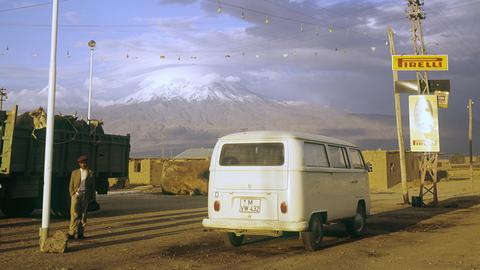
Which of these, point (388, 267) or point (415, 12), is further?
point (415, 12)

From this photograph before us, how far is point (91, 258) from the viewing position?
8.57 meters

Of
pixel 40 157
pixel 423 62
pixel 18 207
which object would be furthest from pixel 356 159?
pixel 423 62

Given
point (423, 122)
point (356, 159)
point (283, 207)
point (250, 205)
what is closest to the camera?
point (283, 207)

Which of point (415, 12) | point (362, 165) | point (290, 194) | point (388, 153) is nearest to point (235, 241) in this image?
point (290, 194)

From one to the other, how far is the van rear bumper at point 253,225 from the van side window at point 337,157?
2.04 m

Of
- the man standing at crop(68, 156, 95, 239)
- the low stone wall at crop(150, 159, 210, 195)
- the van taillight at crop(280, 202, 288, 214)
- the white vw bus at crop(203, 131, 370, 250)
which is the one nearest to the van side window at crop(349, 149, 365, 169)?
the white vw bus at crop(203, 131, 370, 250)

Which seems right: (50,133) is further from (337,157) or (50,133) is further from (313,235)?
(337,157)

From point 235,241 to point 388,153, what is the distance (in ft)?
89.8

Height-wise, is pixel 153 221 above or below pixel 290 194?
below

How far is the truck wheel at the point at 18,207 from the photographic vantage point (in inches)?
570

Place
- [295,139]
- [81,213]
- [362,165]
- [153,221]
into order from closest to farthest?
[295,139]
[81,213]
[362,165]
[153,221]

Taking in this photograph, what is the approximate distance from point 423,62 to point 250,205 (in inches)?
643

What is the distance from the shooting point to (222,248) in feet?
32.5

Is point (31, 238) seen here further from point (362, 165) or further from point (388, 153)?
point (388, 153)
